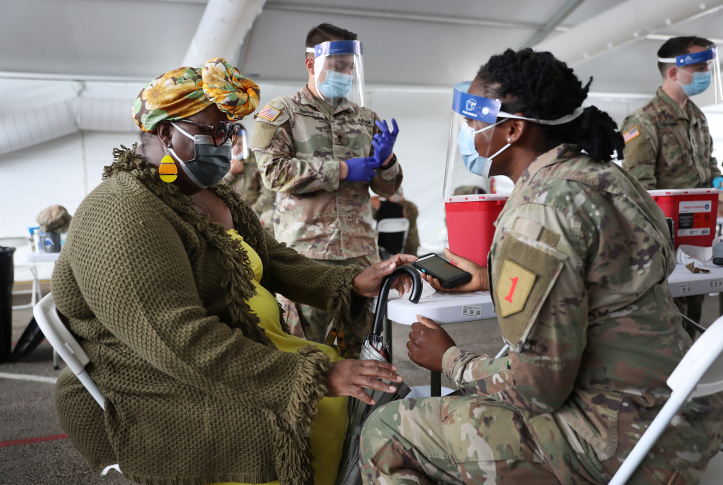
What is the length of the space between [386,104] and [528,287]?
23.6 feet

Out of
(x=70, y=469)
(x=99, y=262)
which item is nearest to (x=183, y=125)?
(x=99, y=262)

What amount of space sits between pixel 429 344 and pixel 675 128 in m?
2.42

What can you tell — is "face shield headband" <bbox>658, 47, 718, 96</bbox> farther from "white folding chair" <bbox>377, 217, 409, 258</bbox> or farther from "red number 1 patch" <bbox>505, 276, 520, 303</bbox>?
"white folding chair" <bbox>377, 217, 409, 258</bbox>

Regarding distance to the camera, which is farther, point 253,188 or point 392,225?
point 392,225

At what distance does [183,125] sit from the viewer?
1.35 metres

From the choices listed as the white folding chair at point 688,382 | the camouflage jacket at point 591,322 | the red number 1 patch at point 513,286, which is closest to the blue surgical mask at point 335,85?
the camouflage jacket at point 591,322

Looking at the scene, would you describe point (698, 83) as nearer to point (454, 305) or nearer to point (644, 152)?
point (644, 152)

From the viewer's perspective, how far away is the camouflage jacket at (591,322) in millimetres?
902

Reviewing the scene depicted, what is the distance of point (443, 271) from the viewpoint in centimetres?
142

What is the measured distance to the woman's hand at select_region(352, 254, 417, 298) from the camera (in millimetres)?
1505

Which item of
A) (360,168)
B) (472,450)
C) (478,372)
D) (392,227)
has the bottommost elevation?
(392,227)

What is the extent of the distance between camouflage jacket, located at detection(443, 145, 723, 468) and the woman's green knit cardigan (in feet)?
1.42

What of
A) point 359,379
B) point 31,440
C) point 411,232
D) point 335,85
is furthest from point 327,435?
point 411,232

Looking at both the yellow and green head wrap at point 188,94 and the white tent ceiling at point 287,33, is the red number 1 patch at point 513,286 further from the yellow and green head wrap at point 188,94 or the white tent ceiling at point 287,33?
the white tent ceiling at point 287,33
